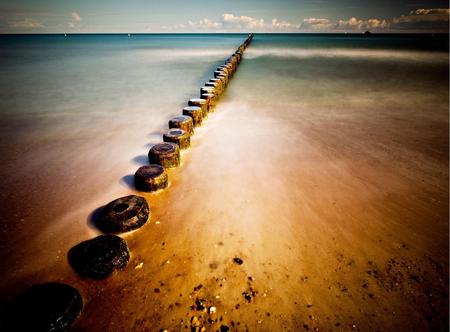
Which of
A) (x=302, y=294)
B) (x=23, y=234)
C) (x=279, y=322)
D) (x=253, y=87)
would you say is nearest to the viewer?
(x=279, y=322)

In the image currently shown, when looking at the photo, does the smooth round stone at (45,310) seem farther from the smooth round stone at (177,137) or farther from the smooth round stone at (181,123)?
the smooth round stone at (181,123)

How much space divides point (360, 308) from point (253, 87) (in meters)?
10.6

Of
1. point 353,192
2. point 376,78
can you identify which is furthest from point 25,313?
point 376,78

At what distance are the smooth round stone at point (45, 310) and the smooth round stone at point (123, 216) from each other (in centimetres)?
94

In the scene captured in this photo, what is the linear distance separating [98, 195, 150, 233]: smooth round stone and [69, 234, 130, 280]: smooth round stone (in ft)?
1.30

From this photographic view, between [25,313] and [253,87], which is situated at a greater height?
[25,313]

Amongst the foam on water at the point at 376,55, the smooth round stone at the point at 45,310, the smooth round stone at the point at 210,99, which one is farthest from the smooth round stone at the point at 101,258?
the foam on water at the point at 376,55

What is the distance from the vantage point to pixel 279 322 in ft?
7.11

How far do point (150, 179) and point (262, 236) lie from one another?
1.91 meters

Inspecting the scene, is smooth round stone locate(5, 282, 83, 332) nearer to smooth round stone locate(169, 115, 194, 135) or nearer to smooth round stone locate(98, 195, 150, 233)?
smooth round stone locate(98, 195, 150, 233)

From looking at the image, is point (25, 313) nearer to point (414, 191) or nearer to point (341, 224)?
point (341, 224)

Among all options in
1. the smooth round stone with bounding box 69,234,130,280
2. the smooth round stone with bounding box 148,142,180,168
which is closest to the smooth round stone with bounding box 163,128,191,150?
the smooth round stone with bounding box 148,142,180,168

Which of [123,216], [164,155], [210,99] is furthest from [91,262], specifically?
[210,99]

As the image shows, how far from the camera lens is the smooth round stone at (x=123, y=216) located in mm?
3016
